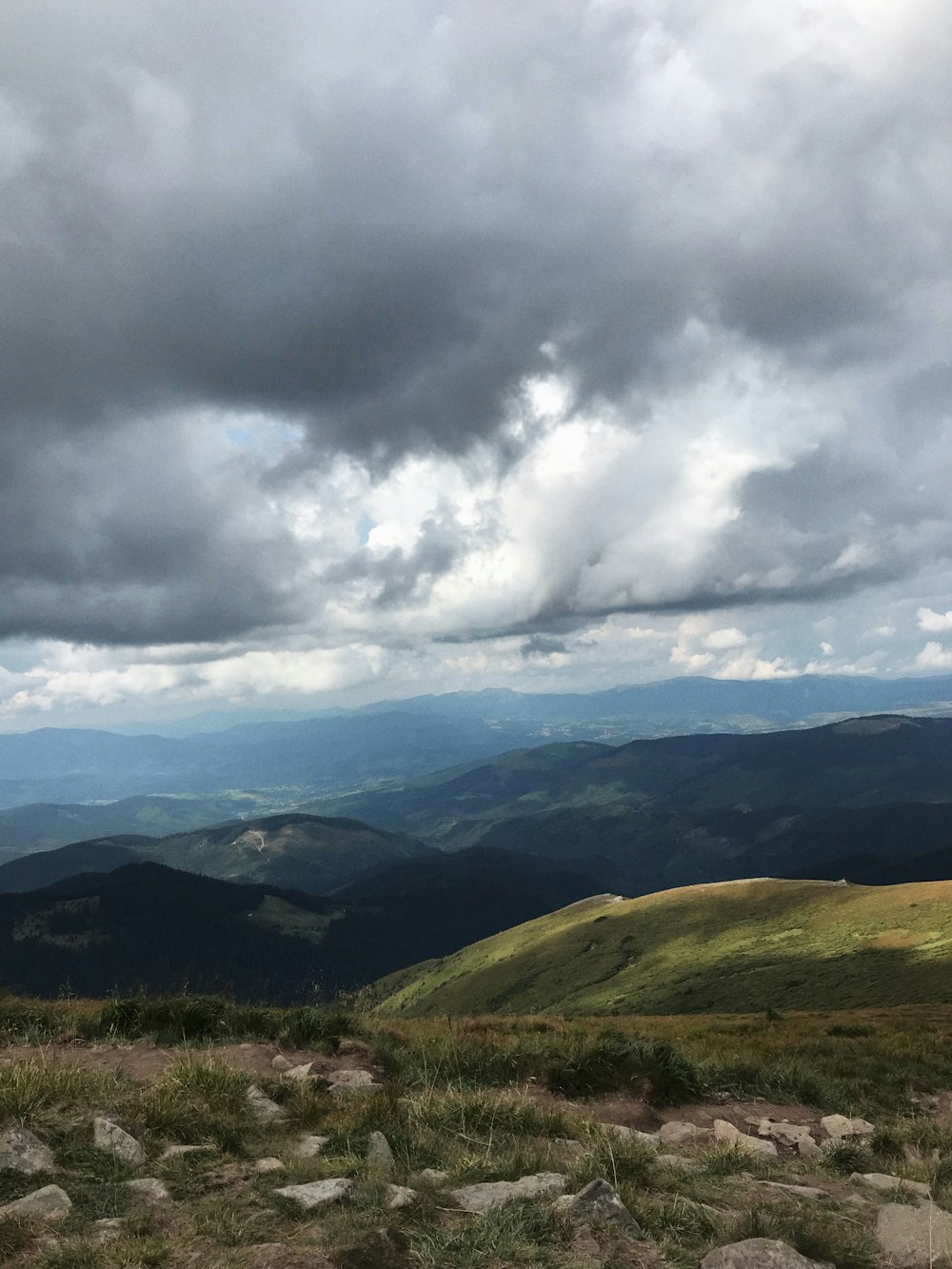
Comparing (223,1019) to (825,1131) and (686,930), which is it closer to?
(825,1131)

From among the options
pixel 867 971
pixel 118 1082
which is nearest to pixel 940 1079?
pixel 118 1082

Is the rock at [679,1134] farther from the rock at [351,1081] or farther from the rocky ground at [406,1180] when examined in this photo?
the rock at [351,1081]

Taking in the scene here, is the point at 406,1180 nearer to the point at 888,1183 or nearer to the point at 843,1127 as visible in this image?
the point at 888,1183

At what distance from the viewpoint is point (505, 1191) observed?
6812 mm

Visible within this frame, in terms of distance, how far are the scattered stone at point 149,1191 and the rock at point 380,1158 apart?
202 centimetres

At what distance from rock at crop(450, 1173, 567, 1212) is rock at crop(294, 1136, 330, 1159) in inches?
78.6

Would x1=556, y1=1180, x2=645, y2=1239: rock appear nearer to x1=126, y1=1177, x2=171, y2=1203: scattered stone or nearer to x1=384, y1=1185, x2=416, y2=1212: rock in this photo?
x1=384, y1=1185, x2=416, y2=1212: rock

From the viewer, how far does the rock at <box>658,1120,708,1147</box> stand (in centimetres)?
1035

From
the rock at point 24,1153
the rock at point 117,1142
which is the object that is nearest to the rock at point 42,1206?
the rock at point 24,1153

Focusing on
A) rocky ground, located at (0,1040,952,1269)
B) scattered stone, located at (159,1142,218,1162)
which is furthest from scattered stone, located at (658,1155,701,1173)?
scattered stone, located at (159,1142,218,1162)

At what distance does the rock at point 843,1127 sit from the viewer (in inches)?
451

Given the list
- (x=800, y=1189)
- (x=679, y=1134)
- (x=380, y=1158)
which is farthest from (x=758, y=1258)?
(x=679, y=1134)

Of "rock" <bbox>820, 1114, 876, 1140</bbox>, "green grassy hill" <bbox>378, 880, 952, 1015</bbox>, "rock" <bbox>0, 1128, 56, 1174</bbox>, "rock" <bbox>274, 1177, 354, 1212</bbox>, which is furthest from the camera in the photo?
"green grassy hill" <bbox>378, 880, 952, 1015</bbox>

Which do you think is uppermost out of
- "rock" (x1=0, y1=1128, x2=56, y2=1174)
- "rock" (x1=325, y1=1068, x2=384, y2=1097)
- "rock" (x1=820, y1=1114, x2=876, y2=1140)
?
"rock" (x1=0, y1=1128, x2=56, y2=1174)
